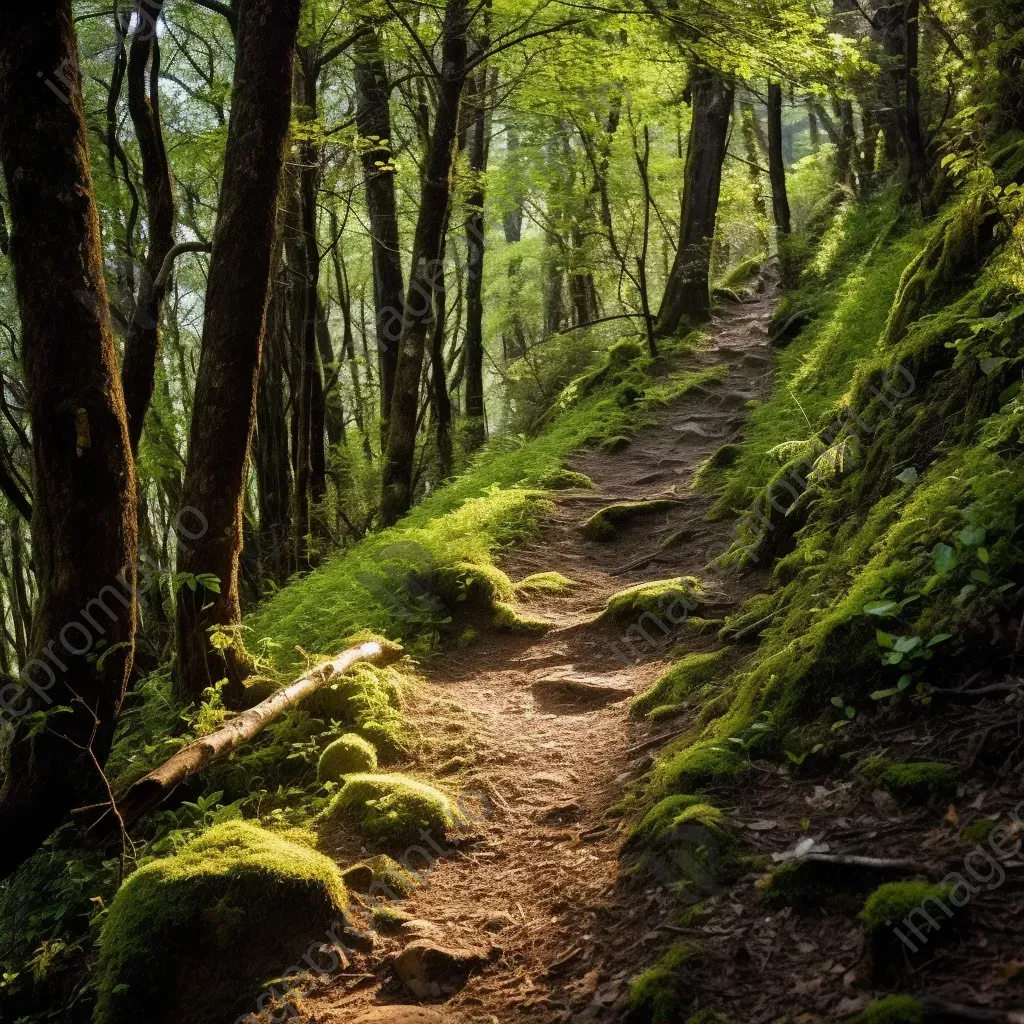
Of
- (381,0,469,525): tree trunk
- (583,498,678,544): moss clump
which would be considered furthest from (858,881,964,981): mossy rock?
(381,0,469,525): tree trunk

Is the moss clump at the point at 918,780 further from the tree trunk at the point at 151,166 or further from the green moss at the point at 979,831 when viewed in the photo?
the tree trunk at the point at 151,166

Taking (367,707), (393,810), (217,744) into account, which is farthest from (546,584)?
(217,744)

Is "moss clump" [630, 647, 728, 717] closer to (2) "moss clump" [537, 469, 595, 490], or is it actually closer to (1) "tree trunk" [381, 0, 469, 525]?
(2) "moss clump" [537, 469, 595, 490]

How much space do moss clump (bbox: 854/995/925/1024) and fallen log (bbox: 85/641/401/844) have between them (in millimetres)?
3877

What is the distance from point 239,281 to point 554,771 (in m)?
3.97

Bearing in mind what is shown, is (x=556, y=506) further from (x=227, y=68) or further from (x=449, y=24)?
(x=227, y=68)

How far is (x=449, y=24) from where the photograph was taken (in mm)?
10148

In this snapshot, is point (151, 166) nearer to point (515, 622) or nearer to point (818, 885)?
point (515, 622)

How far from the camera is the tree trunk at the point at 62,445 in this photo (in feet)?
15.0

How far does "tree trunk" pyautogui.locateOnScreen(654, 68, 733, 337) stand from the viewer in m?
15.9

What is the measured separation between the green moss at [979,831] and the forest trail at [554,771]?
1.24m

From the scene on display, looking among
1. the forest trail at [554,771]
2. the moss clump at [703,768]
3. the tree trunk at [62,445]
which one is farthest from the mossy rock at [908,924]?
the tree trunk at [62,445]

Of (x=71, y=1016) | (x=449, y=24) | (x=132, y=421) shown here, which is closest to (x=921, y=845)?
(x=71, y=1016)

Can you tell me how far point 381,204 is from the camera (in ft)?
47.7
